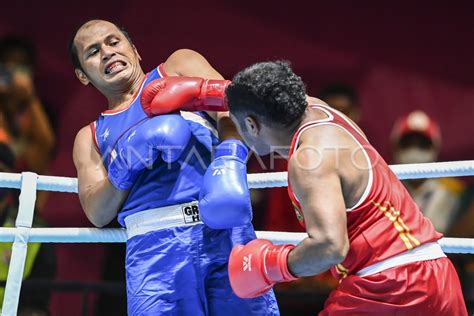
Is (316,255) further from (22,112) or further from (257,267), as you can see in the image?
(22,112)

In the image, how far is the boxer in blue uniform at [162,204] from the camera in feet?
8.89

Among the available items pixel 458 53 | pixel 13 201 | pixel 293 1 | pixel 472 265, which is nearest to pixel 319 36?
pixel 293 1

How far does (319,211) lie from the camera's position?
2.26 metres

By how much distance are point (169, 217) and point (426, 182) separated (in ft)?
6.61

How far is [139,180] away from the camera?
284cm

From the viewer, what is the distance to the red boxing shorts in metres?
2.35

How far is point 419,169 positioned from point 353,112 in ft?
5.45

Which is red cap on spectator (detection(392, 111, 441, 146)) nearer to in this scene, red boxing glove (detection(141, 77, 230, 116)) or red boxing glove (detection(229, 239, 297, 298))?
red boxing glove (detection(141, 77, 230, 116))

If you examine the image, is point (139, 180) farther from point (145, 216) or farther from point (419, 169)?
point (419, 169)

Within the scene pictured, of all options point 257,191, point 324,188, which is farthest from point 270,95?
point 257,191

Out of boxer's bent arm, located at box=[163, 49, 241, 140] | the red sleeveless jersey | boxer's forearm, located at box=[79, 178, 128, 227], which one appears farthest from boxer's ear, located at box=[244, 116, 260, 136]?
boxer's forearm, located at box=[79, 178, 128, 227]

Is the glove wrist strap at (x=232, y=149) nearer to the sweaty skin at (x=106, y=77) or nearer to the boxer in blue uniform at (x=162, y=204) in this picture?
the boxer in blue uniform at (x=162, y=204)

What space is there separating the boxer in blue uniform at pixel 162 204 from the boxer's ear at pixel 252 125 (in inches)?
8.8

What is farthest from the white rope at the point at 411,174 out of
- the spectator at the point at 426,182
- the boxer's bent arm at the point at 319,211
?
the spectator at the point at 426,182
